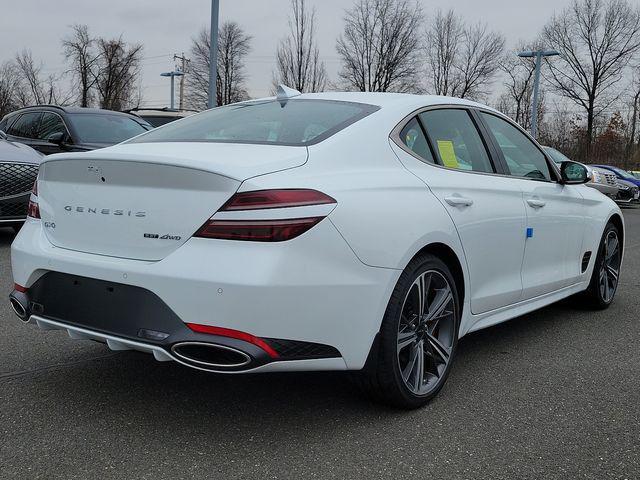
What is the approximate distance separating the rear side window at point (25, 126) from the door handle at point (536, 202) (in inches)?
324

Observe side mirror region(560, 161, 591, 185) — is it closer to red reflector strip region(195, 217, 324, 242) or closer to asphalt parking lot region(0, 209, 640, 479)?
asphalt parking lot region(0, 209, 640, 479)

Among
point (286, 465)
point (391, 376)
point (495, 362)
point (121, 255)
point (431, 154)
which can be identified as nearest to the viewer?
point (286, 465)

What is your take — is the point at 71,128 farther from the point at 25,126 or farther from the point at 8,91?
the point at 8,91

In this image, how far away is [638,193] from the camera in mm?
23859

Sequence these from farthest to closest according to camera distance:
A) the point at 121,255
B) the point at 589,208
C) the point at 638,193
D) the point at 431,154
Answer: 1. the point at 638,193
2. the point at 589,208
3. the point at 431,154
4. the point at 121,255

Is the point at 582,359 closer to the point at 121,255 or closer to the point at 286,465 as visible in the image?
the point at 286,465

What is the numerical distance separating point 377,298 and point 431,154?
1.02m

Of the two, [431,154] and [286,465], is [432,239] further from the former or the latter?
[286,465]

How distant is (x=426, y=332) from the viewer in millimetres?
3199

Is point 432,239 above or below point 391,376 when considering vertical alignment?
above

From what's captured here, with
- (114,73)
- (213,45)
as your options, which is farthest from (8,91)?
(213,45)

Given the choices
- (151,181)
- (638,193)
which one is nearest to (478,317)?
(151,181)

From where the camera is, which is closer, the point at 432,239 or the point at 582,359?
the point at 432,239

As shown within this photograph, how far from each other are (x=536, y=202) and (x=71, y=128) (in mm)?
7305
